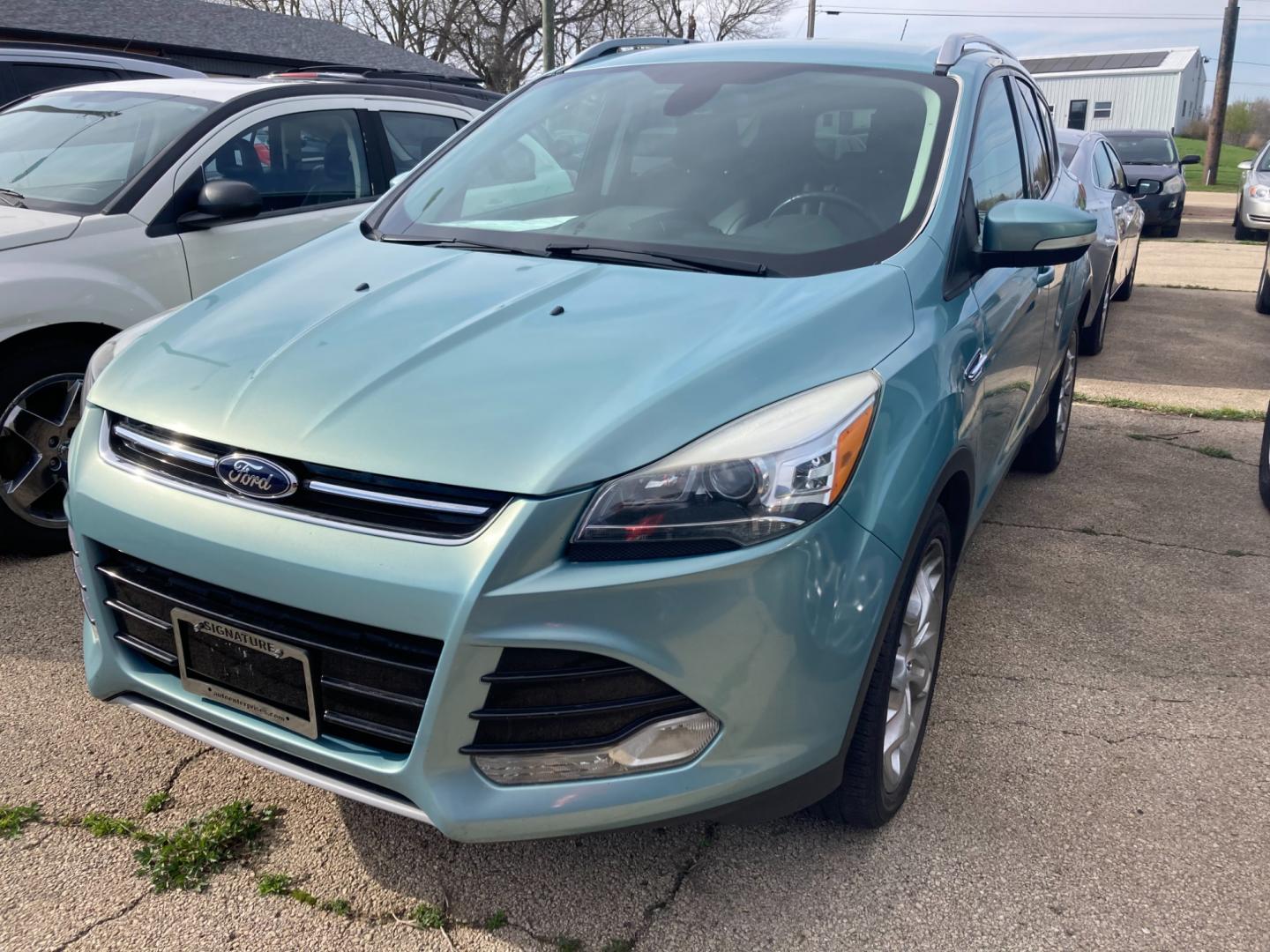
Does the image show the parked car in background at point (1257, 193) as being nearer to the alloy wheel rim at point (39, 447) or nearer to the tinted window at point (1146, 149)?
the tinted window at point (1146, 149)

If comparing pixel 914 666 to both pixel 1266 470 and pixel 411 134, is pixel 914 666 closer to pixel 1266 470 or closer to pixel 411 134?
pixel 1266 470

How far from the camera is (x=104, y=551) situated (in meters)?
2.17

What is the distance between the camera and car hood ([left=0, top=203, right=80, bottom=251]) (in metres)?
3.76

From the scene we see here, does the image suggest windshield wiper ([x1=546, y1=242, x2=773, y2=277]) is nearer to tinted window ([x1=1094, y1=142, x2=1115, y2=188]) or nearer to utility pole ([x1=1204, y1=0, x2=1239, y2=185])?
tinted window ([x1=1094, y1=142, x2=1115, y2=188])

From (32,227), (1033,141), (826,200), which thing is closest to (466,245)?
(826,200)

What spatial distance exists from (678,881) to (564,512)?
0.99m

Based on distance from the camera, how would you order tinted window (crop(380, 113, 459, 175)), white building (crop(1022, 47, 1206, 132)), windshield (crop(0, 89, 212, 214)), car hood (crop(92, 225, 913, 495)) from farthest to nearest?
white building (crop(1022, 47, 1206, 132))
tinted window (crop(380, 113, 459, 175))
windshield (crop(0, 89, 212, 214))
car hood (crop(92, 225, 913, 495))

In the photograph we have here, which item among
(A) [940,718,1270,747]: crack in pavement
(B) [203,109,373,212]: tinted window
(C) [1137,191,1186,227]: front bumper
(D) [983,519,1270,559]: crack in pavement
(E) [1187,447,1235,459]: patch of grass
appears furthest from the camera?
(C) [1137,191,1186,227]: front bumper

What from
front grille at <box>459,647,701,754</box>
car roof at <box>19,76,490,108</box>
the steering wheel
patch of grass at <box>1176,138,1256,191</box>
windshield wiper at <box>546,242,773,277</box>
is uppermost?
car roof at <box>19,76,490,108</box>

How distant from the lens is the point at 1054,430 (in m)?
4.91

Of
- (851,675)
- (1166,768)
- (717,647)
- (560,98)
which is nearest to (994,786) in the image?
(1166,768)

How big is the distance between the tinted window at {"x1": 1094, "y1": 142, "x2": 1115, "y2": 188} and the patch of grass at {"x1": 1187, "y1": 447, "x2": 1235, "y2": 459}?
276cm

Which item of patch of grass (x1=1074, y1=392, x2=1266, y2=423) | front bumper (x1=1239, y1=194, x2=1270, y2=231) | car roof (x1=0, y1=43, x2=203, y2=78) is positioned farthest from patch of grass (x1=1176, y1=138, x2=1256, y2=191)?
car roof (x1=0, y1=43, x2=203, y2=78)

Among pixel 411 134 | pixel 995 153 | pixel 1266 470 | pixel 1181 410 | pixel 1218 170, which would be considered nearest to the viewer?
pixel 995 153
